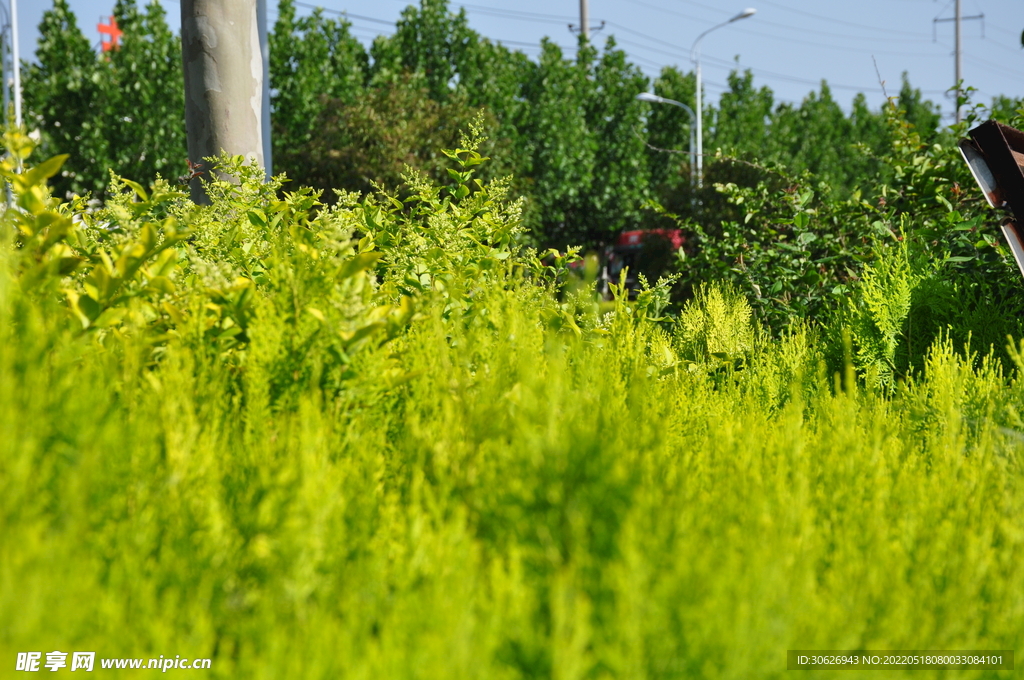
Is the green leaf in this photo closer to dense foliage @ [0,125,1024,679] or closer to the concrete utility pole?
dense foliage @ [0,125,1024,679]

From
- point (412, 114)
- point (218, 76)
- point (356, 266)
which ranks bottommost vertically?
→ point (356, 266)

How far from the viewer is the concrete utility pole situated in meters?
3.98

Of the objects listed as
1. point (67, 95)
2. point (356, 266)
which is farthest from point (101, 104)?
point (356, 266)

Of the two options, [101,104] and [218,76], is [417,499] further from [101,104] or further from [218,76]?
[101,104]

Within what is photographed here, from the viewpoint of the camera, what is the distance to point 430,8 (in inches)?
867

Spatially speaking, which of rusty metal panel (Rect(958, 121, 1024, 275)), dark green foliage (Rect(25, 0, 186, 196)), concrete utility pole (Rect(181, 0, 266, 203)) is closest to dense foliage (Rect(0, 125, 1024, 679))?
rusty metal panel (Rect(958, 121, 1024, 275))

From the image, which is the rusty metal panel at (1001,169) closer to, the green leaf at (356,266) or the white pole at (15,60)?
the green leaf at (356,266)

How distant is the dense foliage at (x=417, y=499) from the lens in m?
1.22

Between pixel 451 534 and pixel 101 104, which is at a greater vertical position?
pixel 101 104

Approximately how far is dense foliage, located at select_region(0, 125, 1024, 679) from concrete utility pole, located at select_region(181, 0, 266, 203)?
1.62m

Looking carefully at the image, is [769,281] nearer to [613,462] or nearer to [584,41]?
[613,462]

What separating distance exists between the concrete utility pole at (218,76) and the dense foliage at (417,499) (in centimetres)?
162

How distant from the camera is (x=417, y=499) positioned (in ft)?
5.12

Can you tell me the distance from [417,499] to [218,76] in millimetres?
3285
